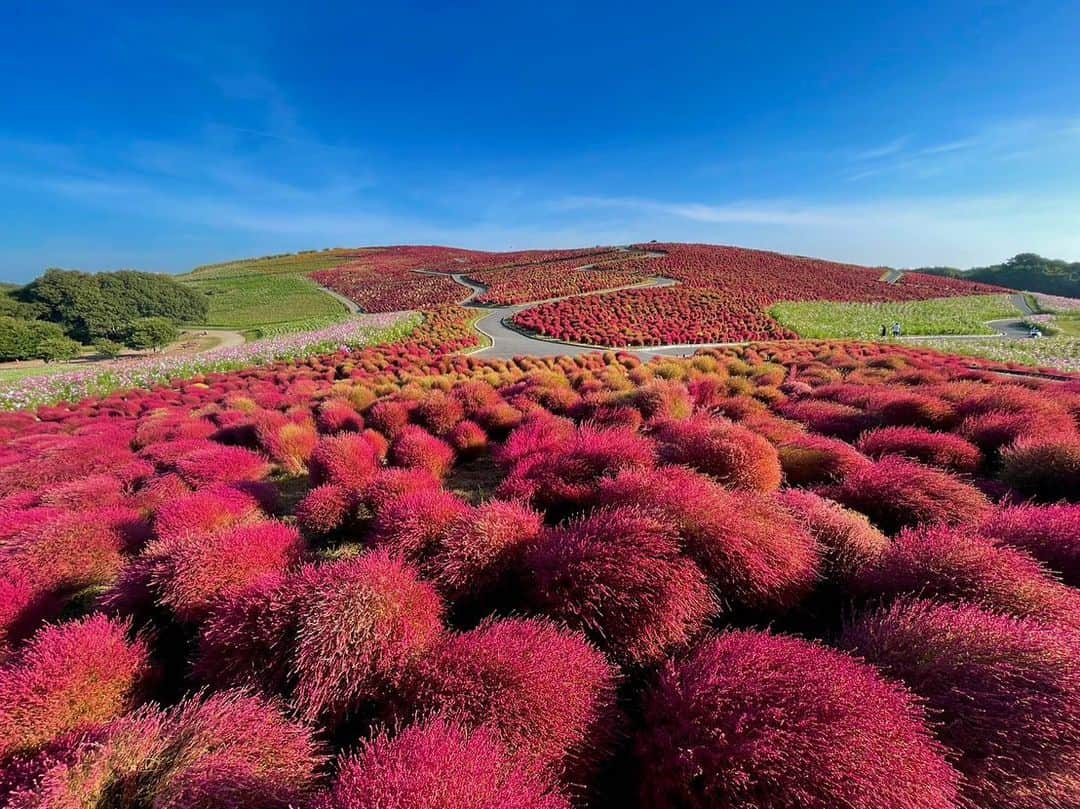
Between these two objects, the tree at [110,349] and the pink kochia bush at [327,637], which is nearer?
the pink kochia bush at [327,637]

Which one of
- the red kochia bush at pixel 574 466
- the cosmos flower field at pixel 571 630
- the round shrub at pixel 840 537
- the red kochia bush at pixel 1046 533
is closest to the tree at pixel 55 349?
the cosmos flower field at pixel 571 630

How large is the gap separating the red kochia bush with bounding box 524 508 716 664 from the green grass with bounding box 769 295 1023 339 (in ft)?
86.5

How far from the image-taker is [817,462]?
4.08 metres

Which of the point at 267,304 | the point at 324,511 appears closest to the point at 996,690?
the point at 324,511

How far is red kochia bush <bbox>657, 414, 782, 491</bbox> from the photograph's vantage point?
3686 millimetres

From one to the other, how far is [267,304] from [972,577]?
5454cm

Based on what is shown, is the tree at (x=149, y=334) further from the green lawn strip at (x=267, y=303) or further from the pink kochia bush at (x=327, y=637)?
the pink kochia bush at (x=327, y=637)

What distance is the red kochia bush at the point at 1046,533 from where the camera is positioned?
8.43 feet

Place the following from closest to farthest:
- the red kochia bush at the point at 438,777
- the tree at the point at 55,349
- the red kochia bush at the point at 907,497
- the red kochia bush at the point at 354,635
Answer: the red kochia bush at the point at 438,777 → the red kochia bush at the point at 354,635 → the red kochia bush at the point at 907,497 → the tree at the point at 55,349

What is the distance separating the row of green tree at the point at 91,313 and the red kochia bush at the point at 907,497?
123 feet

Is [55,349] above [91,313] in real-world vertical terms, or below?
below

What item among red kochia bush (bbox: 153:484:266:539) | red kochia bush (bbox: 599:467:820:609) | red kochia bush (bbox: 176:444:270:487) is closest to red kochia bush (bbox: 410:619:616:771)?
red kochia bush (bbox: 599:467:820:609)

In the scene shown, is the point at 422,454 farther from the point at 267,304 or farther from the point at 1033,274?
the point at 1033,274

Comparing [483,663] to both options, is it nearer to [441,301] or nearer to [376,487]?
[376,487]
